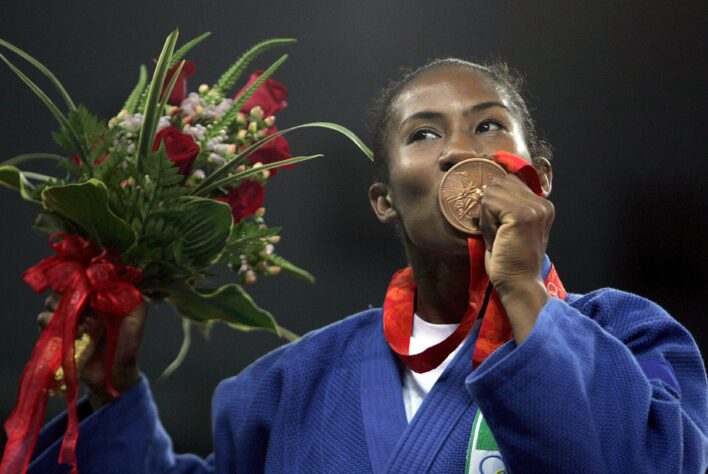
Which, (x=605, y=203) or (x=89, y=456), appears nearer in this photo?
(x=89, y=456)

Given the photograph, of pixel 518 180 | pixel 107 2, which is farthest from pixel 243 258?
pixel 107 2

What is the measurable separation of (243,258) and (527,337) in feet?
2.03

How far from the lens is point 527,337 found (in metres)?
1.24

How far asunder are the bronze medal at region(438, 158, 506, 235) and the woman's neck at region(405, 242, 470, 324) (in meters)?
0.13

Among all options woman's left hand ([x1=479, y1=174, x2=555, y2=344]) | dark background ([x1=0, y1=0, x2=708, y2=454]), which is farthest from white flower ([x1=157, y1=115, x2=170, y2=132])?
dark background ([x1=0, y1=0, x2=708, y2=454])

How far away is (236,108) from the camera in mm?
1718

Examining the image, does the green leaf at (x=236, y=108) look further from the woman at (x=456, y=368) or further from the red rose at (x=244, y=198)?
the woman at (x=456, y=368)

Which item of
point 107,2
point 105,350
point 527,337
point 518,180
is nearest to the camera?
point 527,337

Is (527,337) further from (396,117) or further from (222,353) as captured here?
(222,353)

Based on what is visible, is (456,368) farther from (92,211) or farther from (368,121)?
(368,121)

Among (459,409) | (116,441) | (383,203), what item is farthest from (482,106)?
(116,441)

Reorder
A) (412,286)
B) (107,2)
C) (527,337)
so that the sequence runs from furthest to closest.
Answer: (107,2)
(412,286)
(527,337)

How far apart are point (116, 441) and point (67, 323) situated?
0.87 ft

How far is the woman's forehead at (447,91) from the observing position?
5.30 feet
